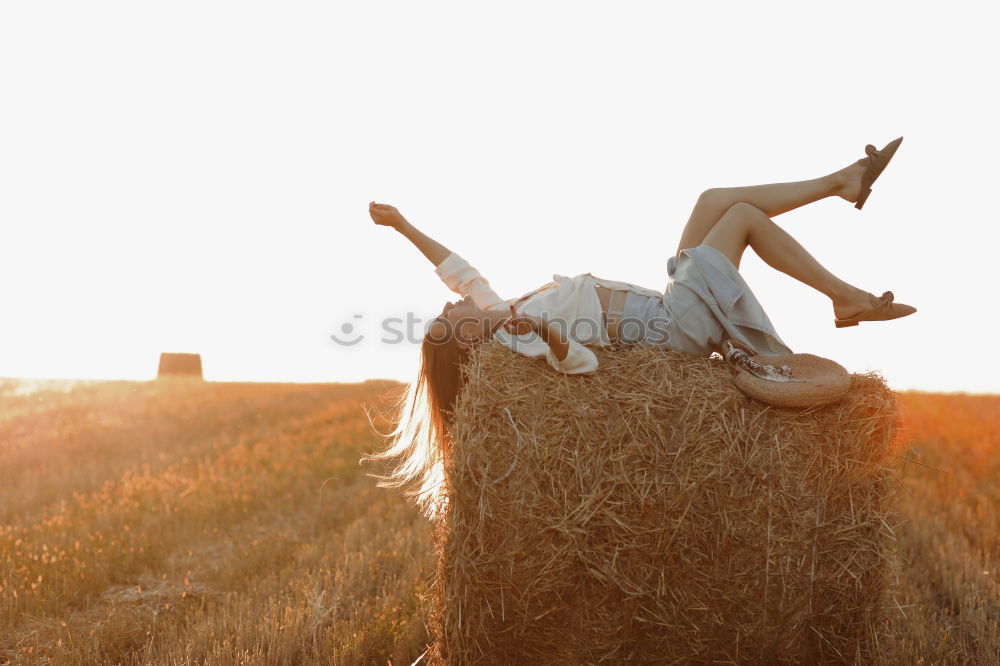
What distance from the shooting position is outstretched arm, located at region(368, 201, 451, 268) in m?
4.00

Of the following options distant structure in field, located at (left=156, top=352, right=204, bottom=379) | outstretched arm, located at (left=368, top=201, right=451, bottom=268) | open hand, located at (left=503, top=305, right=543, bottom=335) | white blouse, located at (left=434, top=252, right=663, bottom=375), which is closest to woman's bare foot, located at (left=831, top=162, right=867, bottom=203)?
white blouse, located at (left=434, top=252, right=663, bottom=375)

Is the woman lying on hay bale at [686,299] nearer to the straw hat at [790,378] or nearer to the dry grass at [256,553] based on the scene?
the straw hat at [790,378]

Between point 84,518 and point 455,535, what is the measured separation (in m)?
4.52

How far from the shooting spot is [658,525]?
129 inches

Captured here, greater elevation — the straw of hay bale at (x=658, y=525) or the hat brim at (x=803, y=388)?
the hat brim at (x=803, y=388)

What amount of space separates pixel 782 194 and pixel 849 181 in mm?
342

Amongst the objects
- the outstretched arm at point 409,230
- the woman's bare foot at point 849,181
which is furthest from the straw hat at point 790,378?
the outstretched arm at point 409,230

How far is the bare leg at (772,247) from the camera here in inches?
151

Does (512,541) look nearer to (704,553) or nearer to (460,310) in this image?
(704,553)

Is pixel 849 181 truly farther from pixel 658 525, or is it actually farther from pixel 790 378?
pixel 658 525

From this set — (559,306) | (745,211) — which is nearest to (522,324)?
(559,306)

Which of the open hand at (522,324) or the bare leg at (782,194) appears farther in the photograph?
the bare leg at (782,194)

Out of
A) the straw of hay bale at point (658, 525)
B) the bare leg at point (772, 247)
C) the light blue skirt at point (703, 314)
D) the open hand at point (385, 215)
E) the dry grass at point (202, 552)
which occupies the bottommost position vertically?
the dry grass at point (202, 552)

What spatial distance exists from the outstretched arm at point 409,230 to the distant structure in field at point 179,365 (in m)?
24.3
